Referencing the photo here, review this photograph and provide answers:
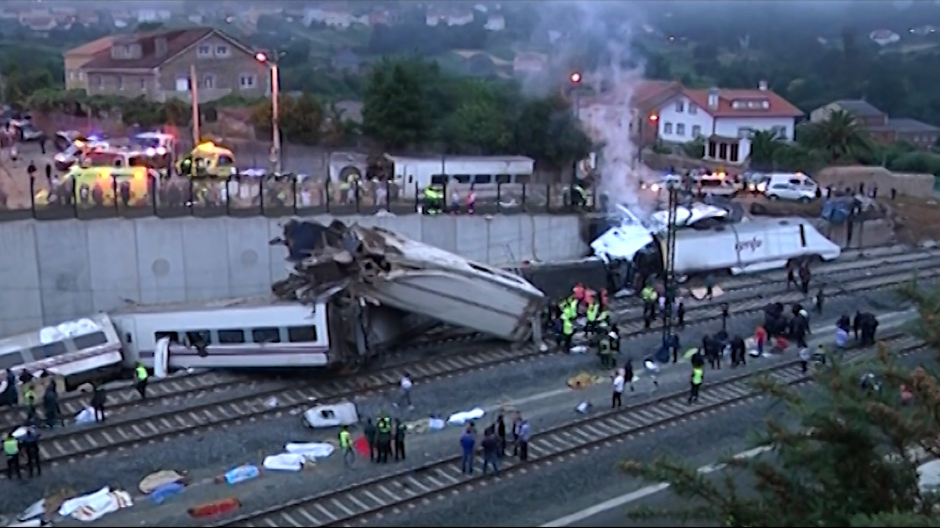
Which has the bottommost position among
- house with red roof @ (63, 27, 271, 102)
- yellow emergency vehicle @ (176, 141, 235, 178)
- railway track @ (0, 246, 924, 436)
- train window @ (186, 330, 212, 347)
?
railway track @ (0, 246, 924, 436)

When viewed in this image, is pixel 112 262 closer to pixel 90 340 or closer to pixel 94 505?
pixel 90 340

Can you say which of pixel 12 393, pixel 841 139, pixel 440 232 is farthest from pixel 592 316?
pixel 841 139

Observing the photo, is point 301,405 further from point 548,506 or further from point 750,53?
point 750,53

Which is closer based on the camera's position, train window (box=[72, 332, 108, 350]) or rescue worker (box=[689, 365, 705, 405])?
rescue worker (box=[689, 365, 705, 405])

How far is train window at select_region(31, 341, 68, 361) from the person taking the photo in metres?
20.6

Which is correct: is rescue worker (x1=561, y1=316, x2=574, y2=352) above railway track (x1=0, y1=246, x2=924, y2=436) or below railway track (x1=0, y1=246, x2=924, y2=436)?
above

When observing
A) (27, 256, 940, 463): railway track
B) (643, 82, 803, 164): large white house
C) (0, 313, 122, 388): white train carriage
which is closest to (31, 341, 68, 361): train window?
(0, 313, 122, 388): white train carriage

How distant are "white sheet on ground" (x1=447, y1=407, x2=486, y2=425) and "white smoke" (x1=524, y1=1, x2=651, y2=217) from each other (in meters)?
13.4

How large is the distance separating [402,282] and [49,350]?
23.4 ft

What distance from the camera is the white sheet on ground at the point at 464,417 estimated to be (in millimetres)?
17891

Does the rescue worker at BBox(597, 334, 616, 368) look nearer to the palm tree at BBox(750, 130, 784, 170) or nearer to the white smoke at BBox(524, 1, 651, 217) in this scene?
the white smoke at BBox(524, 1, 651, 217)

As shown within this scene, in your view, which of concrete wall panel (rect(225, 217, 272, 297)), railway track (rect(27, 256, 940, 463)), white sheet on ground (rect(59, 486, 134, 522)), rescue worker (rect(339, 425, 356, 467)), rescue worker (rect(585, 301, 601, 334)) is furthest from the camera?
concrete wall panel (rect(225, 217, 272, 297))

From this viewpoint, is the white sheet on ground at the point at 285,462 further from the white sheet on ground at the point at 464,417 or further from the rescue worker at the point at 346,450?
the white sheet on ground at the point at 464,417

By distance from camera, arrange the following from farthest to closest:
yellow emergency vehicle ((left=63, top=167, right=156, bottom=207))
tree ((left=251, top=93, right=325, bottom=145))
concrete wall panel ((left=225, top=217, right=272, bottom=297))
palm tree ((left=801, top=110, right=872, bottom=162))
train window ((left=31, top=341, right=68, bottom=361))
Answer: palm tree ((left=801, top=110, right=872, bottom=162))
tree ((left=251, top=93, right=325, bottom=145))
concrete wall panel ((left=225, top=217, right=272, bottom=297))
yellow emergency vehicle ((left=63, top=167, right=156, bottom=207))
train window ((left=31, top=341, right=68, bottom=361))
